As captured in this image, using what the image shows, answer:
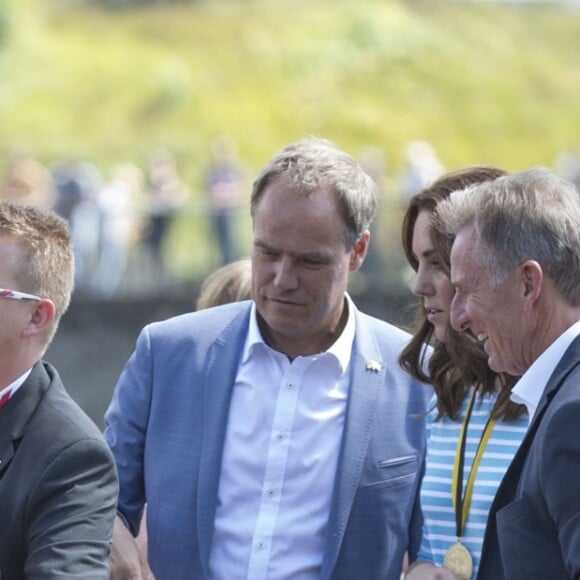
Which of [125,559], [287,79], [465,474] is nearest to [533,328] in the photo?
[465,474]

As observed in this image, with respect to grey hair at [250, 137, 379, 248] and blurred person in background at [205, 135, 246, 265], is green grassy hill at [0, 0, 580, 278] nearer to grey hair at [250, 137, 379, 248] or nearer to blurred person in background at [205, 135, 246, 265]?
blurred person in background at [205, 135, 246, 265]

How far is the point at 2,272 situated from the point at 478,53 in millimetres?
39604

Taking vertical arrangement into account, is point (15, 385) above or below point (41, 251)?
below

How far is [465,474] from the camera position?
13.5 ft

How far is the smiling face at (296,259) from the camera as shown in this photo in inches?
166

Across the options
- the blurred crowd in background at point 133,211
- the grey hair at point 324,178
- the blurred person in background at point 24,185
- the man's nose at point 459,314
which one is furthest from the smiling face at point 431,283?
the blurred crowd in background at point 133,211

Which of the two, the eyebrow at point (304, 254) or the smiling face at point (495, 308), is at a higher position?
the smiling face at point (495, 308)

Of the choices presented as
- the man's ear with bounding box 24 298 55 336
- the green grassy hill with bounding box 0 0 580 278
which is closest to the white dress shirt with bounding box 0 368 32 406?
the man's ear with bounding box 24 298 55 336

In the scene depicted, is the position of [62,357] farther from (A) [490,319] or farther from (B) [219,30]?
(B) [219,30]

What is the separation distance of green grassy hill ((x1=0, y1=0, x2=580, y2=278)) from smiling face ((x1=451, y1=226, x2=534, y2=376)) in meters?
28.2

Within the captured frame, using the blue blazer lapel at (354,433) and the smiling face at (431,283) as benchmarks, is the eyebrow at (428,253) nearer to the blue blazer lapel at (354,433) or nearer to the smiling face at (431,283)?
the smiling face at (431,283)

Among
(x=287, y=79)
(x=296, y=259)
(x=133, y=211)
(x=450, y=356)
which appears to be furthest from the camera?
(x=287, y=79)

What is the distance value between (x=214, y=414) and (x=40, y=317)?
92 centimetres

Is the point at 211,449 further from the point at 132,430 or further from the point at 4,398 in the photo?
the point at 4,398
